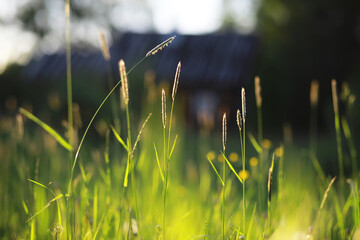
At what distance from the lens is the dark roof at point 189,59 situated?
12.4 metres

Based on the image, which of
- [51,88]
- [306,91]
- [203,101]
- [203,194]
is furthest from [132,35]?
[203,194]

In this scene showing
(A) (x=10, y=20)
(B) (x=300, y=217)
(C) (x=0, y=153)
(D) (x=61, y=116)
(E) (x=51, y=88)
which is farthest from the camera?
(A) (x=10, y=20)

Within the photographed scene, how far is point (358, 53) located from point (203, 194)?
33.4ft

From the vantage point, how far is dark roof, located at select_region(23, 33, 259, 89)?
489 inches

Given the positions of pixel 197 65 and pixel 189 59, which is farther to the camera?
pixel 189 59

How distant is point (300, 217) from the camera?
1.98m

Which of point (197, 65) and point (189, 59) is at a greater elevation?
point (189, 59)

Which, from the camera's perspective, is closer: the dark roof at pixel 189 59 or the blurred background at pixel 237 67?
the blurred background at pixel 237 67

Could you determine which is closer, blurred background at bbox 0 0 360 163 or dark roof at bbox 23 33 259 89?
blurred background at bbox 0 0 360 163

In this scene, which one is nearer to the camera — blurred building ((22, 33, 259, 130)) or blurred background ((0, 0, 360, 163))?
blurred background ((0, 0, 360, 163))

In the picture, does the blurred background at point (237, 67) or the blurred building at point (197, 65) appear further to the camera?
the blurred building at point (197, 65)

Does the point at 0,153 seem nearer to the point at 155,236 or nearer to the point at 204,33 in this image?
the point at 155,236

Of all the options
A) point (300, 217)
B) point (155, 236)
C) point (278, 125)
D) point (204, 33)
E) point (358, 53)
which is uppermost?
point (204, 33)

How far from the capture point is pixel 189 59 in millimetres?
13383
